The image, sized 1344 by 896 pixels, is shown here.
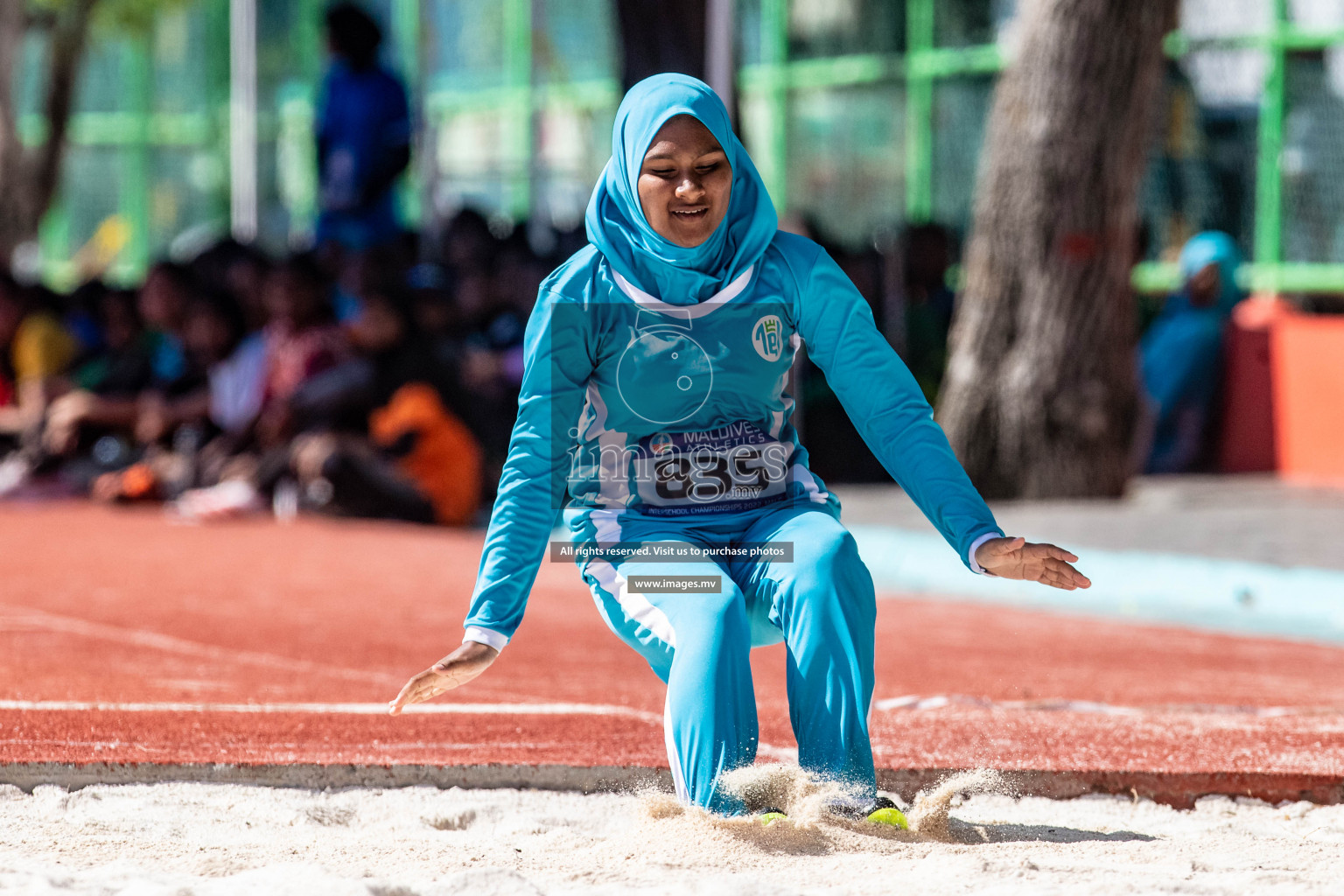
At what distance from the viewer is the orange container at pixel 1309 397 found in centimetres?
1211

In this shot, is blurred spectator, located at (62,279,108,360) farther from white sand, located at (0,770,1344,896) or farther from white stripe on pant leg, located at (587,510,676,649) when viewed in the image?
white stripe on pant leg, located at (587,510,676,649)

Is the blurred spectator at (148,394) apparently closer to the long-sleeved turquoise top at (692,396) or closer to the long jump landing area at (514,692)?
the long jump landing area at (514,692)

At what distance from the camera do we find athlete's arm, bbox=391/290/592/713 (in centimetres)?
364

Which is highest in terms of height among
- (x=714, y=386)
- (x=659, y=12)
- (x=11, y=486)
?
(x=659, y=12)

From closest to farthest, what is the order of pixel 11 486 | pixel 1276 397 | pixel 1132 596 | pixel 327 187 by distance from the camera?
pixel 1132 596, pixel 11 486, pixel 1276 397, pixel 327 187

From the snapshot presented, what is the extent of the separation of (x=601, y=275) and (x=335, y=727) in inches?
63.2

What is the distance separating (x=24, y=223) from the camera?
801 inches

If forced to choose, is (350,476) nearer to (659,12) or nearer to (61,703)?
(659,12)

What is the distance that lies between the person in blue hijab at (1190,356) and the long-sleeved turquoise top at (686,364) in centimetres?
926

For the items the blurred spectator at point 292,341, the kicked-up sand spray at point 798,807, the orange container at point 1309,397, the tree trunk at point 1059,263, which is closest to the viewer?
the kicked-up sand spray at point 798,807

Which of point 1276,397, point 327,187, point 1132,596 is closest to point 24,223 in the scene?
point 327,187

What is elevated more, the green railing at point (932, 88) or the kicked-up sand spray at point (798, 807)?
the green railing at point (932, 88)

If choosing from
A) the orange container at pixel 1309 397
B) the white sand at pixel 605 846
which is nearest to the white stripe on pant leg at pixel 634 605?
the white sand at pixel 605 846

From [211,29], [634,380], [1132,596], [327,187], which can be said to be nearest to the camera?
[634,380]
